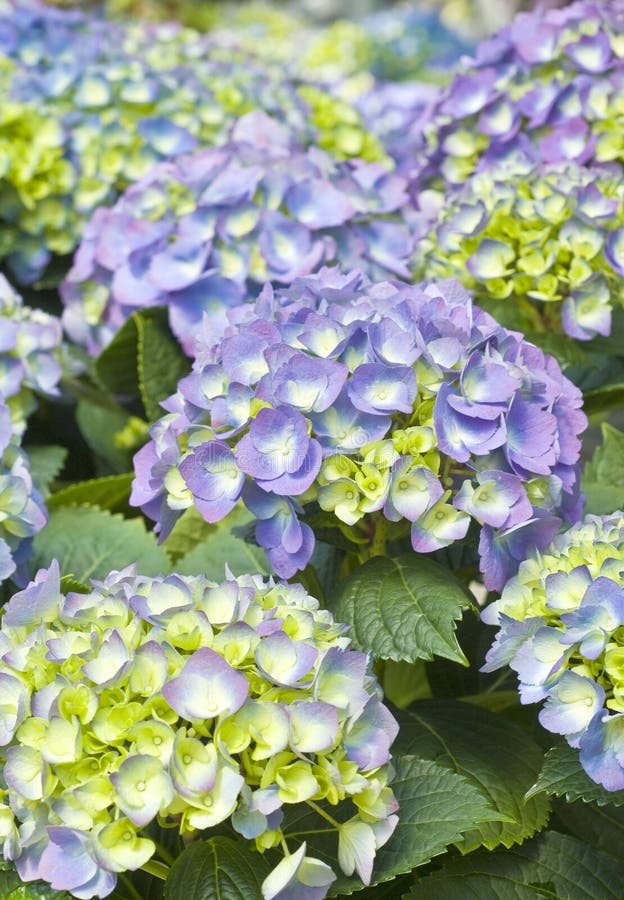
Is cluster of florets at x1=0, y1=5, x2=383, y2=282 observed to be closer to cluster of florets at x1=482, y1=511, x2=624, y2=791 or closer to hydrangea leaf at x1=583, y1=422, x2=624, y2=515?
hydrangea leaf at x1=583, y1=422, x2=624, y2=515

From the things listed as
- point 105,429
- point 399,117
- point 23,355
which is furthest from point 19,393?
point 399,117

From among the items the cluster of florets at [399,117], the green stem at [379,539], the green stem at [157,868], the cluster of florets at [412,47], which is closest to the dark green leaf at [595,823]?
the green stem at [379,539]

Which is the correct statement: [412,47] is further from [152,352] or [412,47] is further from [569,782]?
[569,782]

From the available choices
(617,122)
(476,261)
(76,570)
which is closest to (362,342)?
(476,261)

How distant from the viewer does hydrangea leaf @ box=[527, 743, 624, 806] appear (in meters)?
0.93

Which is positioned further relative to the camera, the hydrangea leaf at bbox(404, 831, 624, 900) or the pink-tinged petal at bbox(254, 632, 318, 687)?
the hydrangea leaf at bbox(404, 831, 624, 900)

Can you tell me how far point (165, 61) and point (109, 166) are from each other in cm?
43

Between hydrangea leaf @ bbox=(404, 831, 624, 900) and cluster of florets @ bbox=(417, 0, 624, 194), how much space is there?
872 millimetres

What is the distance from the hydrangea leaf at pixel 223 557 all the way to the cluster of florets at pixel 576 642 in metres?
0.38

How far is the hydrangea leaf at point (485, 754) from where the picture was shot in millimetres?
1045

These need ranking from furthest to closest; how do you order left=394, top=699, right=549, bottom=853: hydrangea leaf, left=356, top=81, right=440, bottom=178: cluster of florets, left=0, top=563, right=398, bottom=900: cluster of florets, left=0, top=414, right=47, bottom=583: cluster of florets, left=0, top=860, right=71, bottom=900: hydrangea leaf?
left=356, top=81, right=440, bottom=178: cluster of florets → left=0, top=414, right=47, bottom=583: cluster of florets → left=394, top=699, right=549, bottom=853: hydrangea leaf → left=0, top=860, right=71, bottom=900: hydrangea leaf → left=0, top=563, right=398, bottom=900: cluster of florets

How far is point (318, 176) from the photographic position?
158 cm

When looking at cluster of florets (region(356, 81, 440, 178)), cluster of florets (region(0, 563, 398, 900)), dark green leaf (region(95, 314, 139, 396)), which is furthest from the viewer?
cluster of florets (region(356, 81, 440, 178))

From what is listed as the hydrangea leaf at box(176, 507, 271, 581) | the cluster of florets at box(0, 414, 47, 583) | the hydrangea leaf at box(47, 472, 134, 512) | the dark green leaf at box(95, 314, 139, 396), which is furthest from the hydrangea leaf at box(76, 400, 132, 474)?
the cluster of florets at box(0, 414, 47, 583)
